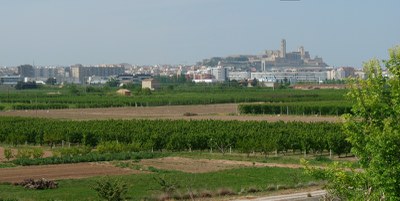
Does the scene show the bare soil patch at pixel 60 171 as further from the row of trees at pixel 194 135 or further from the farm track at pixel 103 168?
the row of trees at pixel 194 135

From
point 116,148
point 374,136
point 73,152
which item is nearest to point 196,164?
point 73,152

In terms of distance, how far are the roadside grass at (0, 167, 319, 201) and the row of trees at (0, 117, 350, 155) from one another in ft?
38.4

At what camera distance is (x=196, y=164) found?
45.2 m

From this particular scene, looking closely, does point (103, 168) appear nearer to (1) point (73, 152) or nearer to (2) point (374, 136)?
(1) point (73, 152)

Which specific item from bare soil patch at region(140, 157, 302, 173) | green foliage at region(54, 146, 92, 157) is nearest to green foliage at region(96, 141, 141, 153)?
green foliage at region(54, 146, 92, 157)

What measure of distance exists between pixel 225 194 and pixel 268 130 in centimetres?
3117

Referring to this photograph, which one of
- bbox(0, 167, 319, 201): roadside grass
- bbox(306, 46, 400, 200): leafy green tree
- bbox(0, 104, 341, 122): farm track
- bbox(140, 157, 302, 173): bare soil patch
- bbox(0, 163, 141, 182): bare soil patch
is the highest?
bbox(306, 46, 400, 200): leafy green tree

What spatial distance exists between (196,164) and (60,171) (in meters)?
8.25

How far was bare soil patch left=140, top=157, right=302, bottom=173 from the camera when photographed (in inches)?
1677

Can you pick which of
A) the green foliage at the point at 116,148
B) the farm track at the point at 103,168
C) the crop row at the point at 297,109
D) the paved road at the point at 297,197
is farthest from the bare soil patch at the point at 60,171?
the crop row at the point at 297,109

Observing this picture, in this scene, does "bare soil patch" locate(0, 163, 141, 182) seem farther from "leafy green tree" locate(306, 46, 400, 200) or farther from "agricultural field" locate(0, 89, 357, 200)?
"leafy green tree" locate(306, 46, 400, 200)

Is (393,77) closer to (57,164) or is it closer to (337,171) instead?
(337,171)

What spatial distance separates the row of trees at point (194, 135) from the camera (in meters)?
52.8

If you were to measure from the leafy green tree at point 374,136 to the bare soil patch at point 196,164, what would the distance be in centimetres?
2515
